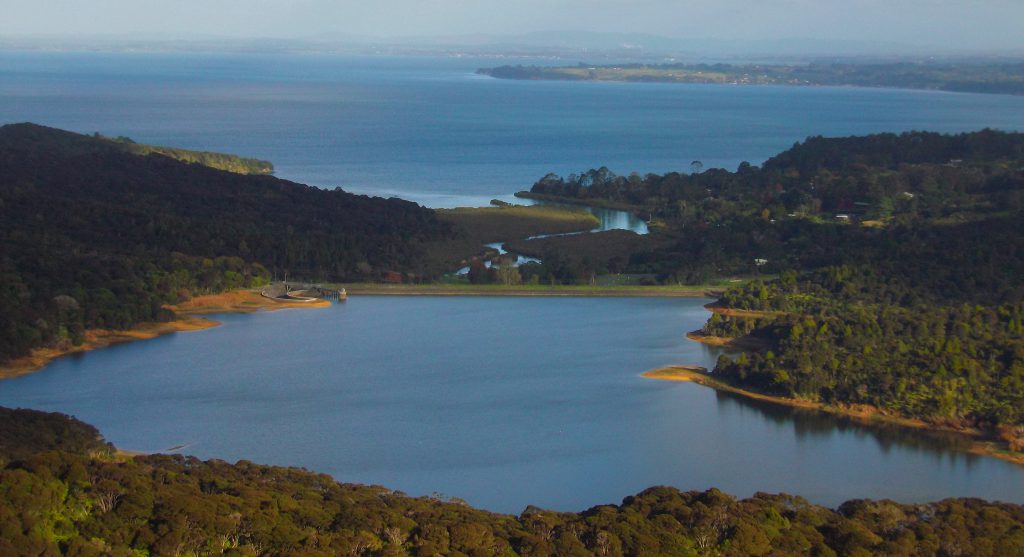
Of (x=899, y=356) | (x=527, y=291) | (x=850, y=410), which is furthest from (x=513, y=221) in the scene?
(x=850, y=410)

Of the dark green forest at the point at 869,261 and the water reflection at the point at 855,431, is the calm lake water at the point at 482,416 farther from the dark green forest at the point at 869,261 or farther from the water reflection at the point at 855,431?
the dark green forest at the point at 869,261

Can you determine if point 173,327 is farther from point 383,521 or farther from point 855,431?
point 383,521

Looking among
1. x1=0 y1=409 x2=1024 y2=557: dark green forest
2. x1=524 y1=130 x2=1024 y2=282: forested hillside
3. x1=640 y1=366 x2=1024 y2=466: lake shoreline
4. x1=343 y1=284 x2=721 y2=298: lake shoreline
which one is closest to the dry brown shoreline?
x1=343 y1=284 x2=721 y2=298: lake shoreline

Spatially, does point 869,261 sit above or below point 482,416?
above

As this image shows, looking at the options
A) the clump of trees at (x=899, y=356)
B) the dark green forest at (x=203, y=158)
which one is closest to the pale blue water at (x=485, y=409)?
the clump of trees at (x=899, y=356)

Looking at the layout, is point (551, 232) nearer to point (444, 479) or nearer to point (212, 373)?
point (212, 373)
